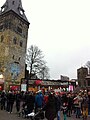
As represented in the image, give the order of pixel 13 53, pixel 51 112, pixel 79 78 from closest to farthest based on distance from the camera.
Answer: pixel 51 112, pixel 13 53, pixel 79 78

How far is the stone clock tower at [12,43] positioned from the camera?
6216 centimetres

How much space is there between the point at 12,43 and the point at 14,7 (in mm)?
12050

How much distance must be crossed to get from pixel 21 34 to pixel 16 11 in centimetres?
→ 689

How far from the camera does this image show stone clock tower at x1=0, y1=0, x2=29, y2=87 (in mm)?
62156

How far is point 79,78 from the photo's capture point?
94.4m

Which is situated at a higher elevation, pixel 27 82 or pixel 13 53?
pixel 13 53

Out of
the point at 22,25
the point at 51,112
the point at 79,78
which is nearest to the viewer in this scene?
the point at 51,112

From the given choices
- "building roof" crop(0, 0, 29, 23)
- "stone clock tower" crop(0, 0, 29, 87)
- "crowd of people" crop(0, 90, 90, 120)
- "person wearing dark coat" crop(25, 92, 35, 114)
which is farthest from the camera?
"building roof" crop(0, 0, 29, 23)

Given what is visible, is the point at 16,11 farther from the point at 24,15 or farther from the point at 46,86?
the point at 46,86

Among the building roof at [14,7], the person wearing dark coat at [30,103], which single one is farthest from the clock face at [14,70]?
the person wearing dark coat at [30,103]

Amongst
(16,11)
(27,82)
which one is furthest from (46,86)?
(16,11)

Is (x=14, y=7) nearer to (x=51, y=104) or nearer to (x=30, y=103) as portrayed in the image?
(x=30, y=103)

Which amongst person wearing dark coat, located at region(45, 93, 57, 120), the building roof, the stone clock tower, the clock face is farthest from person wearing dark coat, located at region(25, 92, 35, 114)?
the building roof

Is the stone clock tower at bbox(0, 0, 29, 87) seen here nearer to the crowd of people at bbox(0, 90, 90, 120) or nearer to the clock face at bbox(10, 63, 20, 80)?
the clock face at bbox(10, 63, 20, 80)
